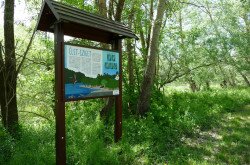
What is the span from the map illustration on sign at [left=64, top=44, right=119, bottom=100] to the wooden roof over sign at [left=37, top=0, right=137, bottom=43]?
1.53 ft

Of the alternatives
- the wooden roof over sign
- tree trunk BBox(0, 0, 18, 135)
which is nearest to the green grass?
tree trunk BBox(0, 0, 18, 135)

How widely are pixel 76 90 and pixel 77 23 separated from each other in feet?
4.09

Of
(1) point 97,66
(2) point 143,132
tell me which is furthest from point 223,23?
(1) point 97,66

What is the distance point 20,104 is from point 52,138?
1248 cm

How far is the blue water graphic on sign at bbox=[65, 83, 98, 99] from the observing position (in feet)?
15.8

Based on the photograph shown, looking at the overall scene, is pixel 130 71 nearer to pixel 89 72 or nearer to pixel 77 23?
pixel 89 72

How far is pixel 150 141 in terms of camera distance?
21.7 feet

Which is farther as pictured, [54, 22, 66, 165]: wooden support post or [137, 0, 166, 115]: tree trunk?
[137, 0, 166, 115]: tree trunk

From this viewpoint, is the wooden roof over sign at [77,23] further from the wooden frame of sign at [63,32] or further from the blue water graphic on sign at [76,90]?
the blue water graphic on sign at [76,90]

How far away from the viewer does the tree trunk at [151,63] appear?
28.4ft

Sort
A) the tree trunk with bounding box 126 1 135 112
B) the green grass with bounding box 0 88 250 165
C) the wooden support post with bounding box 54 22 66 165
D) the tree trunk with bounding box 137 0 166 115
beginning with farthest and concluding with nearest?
1. the tree trunk with bounding box 126 1 135 112
2. the tree trunk with bounding box 137 0 166 115
3. the green grass with bounding box 0 88 250 165
4. the wooden support post with bounding box 54 22 66 165

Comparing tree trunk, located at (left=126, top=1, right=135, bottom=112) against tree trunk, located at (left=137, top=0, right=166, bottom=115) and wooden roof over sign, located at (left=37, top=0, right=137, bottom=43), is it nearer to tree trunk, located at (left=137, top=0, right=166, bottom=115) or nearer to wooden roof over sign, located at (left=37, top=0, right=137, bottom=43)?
tree trunk, located at (left=137, top=0, right=166, bottom=115)

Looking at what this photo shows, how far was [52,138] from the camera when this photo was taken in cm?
661

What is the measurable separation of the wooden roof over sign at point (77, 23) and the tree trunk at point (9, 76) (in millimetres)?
2459
